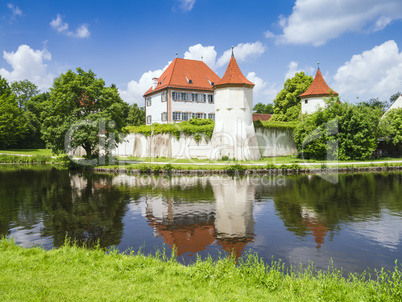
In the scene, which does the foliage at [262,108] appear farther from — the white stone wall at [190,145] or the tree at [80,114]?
the tree at [80,114]

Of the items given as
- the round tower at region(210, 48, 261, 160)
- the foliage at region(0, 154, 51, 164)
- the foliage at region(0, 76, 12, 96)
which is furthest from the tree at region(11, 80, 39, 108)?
the round tower at region(210, 48, 261, 160)

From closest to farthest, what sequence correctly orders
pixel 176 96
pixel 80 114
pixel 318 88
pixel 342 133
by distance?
1. pixel 80 114
2. pixel 342 133
3. pixel 318 88
4. pixel 176 96

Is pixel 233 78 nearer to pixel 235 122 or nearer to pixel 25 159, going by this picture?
pixel 235 122

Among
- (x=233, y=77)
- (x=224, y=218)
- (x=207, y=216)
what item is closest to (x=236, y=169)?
(x=233, y=77)

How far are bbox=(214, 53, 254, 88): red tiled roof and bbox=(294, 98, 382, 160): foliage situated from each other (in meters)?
9.63

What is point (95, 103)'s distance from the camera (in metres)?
33.1

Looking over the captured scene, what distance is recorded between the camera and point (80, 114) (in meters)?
32.5

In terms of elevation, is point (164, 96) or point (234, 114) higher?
point (164, 96)

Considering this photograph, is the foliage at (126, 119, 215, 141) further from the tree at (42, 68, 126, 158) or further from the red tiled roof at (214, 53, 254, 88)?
the tree at (42, 68, 126, 158)

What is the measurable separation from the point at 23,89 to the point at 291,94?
6575 centimetres

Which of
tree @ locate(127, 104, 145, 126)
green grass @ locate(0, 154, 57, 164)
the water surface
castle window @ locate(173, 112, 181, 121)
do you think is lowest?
the water surface

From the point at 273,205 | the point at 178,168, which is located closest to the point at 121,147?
the point at 178,168

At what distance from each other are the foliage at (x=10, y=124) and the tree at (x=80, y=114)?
82.1ft

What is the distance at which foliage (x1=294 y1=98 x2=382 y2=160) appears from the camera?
34.8 meters
